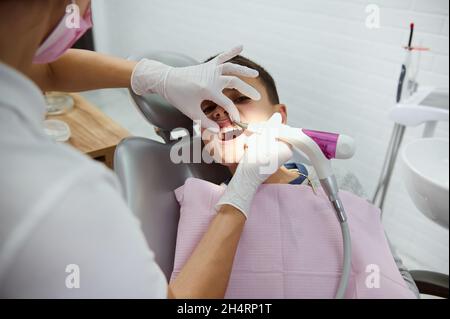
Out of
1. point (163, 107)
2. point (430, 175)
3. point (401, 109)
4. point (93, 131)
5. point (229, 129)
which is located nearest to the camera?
point (430, 175)

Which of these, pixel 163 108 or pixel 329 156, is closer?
pixel 329 156

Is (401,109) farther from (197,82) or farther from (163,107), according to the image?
(163,107)

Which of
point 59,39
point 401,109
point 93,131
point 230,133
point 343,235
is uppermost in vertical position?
point 59,39

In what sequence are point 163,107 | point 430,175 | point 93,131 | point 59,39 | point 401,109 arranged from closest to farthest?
point 59,39 → point 430,175 → point 401,109 → point 163,107 → point 93,131

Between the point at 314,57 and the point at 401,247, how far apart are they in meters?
0.64

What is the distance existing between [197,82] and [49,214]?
589mm

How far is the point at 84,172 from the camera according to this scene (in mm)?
362

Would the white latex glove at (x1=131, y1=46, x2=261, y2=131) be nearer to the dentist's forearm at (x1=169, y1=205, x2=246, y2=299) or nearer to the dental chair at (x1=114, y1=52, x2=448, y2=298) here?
the dental chair at (x1=114, y1=52, x2=448, y2=298)

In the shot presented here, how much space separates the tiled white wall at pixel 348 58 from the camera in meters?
0.90

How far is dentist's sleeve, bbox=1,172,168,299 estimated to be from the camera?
0.35m

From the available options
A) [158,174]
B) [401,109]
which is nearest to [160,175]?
[158,174]

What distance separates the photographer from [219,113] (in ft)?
3.09

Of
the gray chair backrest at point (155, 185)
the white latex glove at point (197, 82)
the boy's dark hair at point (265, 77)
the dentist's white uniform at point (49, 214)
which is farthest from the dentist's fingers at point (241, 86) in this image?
the dentist's white uniform at point (49, 214)

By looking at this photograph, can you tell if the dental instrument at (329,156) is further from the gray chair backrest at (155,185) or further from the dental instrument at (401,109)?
the gray chair backrest at (155,185)
